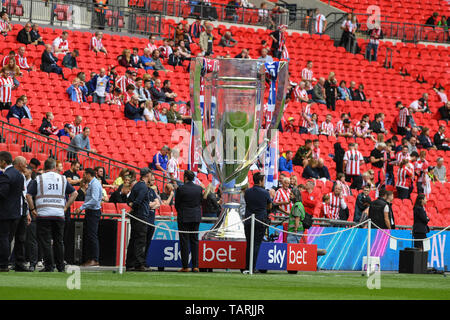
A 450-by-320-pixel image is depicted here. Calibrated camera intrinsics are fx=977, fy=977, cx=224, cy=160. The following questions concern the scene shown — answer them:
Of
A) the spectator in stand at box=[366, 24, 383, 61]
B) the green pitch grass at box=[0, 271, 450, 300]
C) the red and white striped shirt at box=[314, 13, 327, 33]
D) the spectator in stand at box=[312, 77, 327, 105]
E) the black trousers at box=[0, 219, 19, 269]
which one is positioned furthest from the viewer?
the red and white striped shirt at box=[314, 13, 327, 33]

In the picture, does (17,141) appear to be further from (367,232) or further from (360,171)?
(360,171)

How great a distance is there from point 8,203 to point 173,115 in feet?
38.6

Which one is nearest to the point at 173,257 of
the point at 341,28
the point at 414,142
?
the point at 414,142

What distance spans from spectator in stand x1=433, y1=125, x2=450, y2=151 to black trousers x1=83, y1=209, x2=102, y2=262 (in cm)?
1769

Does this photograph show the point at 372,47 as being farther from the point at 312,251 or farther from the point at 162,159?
the point at 312,251

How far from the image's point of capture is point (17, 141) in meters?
22.1

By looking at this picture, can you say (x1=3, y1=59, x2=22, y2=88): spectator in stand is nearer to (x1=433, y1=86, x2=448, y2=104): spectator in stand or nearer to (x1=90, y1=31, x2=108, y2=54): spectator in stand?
(x1=90, y1=31, x2=108, y2=54): spectator in stand

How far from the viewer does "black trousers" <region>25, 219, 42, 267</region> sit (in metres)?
16.3

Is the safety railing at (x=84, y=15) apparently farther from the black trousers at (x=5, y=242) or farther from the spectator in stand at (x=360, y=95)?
the black trousers at (x=5, y=242)

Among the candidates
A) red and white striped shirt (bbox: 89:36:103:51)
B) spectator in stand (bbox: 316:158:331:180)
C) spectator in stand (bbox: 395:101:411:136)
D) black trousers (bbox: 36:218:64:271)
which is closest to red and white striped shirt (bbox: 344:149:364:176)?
spectator in stand (bbox: 316:158:331:180)

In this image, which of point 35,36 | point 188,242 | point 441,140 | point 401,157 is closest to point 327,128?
point 401,157

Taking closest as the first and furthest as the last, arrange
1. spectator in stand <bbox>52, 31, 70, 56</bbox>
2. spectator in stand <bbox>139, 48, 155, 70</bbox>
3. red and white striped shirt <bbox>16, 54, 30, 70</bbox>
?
1. red and white striped shirt <bbox>16, 54, 30, 70</bbox>
2. spectator in stand <bbox>52, 31, 70, 56</bbox>
3. spectator in stand <bbox>139, 48, 155, 70</bbox>

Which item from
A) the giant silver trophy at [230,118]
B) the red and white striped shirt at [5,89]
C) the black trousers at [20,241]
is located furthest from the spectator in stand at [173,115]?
the black trousers at [20,241]

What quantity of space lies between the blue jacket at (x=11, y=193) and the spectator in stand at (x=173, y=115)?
1141cm
